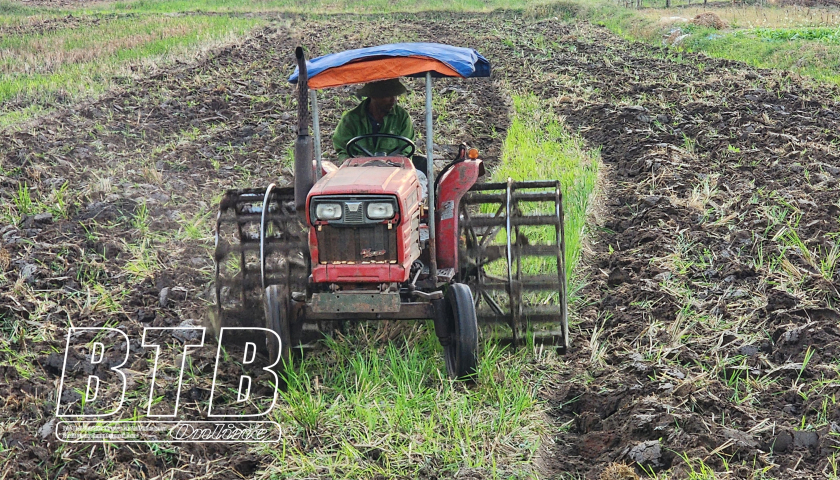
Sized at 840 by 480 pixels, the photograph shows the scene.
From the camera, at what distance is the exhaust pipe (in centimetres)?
514

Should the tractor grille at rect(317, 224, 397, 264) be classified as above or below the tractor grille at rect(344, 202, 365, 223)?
below

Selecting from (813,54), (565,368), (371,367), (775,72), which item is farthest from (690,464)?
(813,54)

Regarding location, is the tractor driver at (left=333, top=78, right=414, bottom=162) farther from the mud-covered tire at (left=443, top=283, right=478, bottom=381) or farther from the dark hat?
the mud-covered tire at (left=443, top=283, right=478, bottom=381)

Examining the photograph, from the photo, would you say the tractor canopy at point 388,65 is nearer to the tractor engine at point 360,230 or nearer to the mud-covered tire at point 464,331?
the tractor engine at point 360,230

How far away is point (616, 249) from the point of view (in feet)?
24.5

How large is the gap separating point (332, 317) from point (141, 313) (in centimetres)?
178

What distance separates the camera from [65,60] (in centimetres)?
1788

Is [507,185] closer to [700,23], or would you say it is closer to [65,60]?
[65,60]

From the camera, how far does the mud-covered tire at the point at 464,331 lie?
512 centimetres

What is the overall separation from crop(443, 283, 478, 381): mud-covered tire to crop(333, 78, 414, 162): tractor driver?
1.53 metres

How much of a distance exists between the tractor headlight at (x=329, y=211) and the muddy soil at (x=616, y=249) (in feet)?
4.08

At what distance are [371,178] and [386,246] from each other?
43 cm
